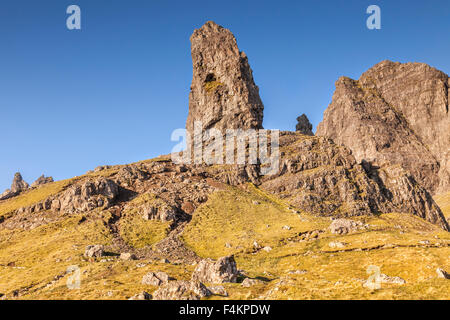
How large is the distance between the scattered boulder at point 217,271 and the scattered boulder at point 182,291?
49.7 feet

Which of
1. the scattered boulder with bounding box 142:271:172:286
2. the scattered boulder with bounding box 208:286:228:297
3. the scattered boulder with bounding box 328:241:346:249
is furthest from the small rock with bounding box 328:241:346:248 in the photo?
the scattered boulder with bounding box 142:271:172:286

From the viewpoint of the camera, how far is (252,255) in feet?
378

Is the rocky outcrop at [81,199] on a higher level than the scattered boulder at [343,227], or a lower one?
higher

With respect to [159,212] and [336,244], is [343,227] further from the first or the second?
[159,212]

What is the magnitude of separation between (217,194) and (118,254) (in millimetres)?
70842

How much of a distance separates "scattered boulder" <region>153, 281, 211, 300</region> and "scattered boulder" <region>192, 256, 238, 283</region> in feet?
49.7

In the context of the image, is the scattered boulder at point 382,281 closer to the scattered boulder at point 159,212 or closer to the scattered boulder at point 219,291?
the scattered boulder at point 219,291

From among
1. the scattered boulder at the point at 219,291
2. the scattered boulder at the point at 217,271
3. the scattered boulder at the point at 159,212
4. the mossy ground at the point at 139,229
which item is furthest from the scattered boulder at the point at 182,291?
the scattered boulder at the point at 159,212

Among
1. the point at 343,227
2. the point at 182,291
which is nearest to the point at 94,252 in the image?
the point at 182,291

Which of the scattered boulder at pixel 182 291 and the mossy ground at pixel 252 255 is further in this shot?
the mossy ground at pixel 252 255

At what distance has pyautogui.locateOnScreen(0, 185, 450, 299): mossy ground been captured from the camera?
177ft

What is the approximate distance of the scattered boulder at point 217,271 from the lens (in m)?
67.6
